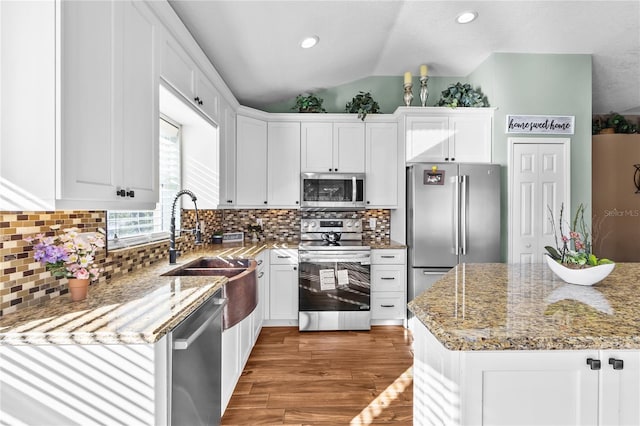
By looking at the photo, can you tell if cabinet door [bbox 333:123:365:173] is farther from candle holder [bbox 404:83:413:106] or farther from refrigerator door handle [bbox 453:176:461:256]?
refrigerator door handle [bbox 453:176:461:256]

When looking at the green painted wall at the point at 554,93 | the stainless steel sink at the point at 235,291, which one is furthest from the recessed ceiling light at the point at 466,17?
the stainless steel sink at the point at 235,291

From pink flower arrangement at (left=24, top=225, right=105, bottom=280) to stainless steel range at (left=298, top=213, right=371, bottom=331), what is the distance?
2251 millimetres

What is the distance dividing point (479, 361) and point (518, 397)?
16 centimetres

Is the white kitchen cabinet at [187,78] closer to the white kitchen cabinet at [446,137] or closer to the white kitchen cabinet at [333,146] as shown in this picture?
the white kitchen cabinet at [333,146]

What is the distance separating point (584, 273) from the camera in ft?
5.42

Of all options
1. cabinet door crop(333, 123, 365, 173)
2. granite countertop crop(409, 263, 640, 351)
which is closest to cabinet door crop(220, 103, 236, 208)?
cabinet door crop(333, 123, 365, 173)

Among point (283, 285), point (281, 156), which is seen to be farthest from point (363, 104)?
point (283, 285)

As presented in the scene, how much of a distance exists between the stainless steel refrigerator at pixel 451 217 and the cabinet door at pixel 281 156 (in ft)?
4.35

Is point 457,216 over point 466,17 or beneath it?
beneath

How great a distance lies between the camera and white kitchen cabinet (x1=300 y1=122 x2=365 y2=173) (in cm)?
396

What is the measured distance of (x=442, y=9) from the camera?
2.96 meters

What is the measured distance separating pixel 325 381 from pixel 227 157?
2.25 meters

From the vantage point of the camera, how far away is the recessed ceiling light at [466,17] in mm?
2985

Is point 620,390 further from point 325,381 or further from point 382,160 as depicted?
point 382,160
